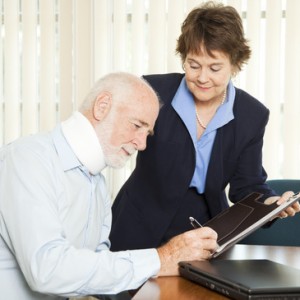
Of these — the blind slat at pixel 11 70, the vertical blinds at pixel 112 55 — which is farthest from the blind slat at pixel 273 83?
the blind slat at pixel 11 70

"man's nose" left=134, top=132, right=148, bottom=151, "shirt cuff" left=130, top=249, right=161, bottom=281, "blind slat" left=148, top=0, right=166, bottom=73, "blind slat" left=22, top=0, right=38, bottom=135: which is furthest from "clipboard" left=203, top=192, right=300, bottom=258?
"blind slat" left=22, top=0, right=38, bottom=135

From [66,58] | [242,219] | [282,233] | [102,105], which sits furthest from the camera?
[66,58]

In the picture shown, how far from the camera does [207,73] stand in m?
2.36

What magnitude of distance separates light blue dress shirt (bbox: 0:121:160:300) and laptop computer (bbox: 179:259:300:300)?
0.40 feet

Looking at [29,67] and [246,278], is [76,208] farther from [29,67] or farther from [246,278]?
[29,67]

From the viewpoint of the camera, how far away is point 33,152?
1732mm

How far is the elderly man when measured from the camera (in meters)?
1.56

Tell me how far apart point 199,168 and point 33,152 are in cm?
92

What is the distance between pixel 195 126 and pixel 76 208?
0.83m

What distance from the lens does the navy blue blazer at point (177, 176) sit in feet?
8.09

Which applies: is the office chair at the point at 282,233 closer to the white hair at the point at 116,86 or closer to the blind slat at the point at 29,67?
the white hair at the point at 116,86

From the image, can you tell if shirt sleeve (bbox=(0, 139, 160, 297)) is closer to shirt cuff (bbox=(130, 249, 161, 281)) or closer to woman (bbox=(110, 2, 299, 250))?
shirt cuff (bbox=(130, 249, 161, 281))

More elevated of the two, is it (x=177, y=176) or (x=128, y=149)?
(x=128, y=149)

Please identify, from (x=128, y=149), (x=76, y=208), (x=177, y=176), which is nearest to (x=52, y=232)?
(x=76, y=208)
